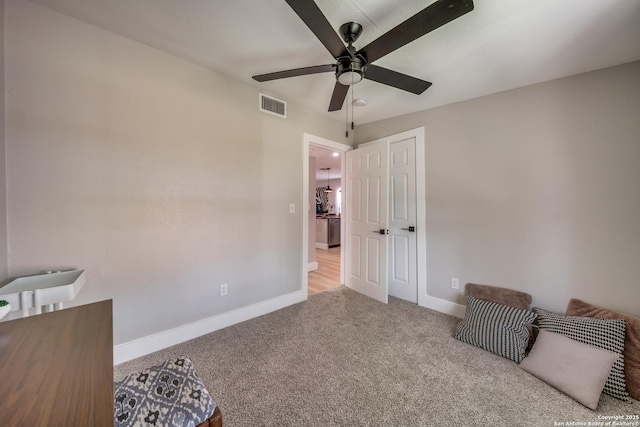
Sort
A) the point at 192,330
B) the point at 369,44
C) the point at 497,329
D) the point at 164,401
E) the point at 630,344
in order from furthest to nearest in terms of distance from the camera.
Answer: the point at 192,330 < the point at 497,329 < the point at 630,344 < the point at 369,44 < the point at 164,401

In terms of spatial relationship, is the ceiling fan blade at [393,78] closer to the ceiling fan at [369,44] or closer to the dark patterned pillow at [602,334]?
the ceiling fan at [369,44]

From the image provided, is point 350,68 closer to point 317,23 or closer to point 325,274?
point 317,23

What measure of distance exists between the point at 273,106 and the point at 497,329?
2.99 meters

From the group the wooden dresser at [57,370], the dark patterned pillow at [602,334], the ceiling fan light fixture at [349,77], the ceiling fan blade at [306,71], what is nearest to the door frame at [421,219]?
the dark patterned pillow at [602,334]

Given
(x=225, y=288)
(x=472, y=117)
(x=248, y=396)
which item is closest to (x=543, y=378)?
(x=248, y=396)

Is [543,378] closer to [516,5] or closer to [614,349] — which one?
[614,349]

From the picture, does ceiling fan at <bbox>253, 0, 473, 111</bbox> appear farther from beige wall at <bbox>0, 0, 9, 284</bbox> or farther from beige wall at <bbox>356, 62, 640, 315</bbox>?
beige wall at <bbox>0, 0, 9, 284</bbox>

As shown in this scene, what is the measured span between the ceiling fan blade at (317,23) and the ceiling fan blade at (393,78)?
26cm

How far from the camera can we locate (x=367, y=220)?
10.4 ft

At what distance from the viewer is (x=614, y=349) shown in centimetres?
158

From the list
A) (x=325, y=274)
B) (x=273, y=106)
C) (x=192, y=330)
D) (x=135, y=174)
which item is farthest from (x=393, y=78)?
(x=325, y=274)

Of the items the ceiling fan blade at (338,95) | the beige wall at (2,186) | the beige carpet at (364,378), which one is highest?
the ceiling fan blade at (338,95)

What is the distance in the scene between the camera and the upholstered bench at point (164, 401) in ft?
2.66

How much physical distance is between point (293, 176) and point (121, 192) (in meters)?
1.61
